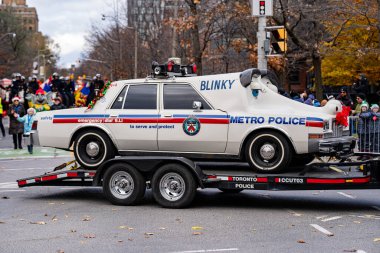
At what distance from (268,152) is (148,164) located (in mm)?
1985

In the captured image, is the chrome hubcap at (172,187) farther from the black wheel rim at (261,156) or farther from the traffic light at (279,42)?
the traffic light at (279,42)

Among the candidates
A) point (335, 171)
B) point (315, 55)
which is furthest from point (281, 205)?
point (315, 55)

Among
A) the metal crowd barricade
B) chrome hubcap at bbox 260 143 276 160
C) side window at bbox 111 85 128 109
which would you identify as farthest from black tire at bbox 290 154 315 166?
side window at bbox 111 85 128 109

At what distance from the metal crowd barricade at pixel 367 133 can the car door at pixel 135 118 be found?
4.76m

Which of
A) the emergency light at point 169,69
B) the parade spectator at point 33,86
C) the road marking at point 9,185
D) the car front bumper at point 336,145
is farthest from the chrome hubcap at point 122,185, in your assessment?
the parade spectator at point 33,86

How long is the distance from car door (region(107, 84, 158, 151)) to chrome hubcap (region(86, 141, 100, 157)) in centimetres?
40

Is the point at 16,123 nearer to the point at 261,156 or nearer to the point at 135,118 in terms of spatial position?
the point at 135,118

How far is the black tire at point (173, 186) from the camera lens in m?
11.4

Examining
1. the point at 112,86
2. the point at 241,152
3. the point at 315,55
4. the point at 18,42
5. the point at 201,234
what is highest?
the point at 18,42

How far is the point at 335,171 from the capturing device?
11375 mm

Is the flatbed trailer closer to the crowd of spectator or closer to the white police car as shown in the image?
the white police car

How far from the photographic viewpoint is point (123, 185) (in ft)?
39.1

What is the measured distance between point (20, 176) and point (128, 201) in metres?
5.95

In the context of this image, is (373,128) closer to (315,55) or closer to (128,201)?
(128,201)
